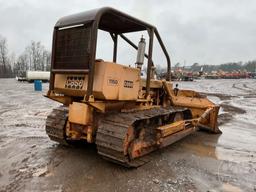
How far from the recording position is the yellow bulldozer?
451cm

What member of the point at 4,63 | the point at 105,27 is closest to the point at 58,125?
the point at 105,27

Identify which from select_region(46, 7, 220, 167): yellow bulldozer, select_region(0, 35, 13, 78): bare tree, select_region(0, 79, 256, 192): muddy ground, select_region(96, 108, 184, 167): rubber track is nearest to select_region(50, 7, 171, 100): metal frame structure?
select_region(46, 7, 220, 167): yellow bulldozer

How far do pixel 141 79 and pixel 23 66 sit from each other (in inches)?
3865

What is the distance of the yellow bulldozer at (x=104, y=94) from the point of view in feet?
14.8

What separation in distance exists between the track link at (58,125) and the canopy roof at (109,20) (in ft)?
6.07

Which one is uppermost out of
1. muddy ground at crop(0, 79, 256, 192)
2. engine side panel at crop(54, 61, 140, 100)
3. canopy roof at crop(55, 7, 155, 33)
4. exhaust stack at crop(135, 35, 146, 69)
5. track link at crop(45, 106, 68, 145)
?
canopy roof at crop(55, 7, 155, 33)

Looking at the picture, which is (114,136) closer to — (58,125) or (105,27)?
(58,125)

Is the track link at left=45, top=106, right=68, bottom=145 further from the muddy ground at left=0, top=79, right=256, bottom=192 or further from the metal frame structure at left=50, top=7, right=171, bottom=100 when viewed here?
the metal frame structure at left=50, top=7, right=171, bottom=100

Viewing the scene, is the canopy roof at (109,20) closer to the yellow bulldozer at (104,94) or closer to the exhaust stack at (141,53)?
the yellow bulldozer at (104,94)

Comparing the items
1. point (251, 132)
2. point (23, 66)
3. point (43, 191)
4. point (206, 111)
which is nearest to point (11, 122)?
point (43, 191)

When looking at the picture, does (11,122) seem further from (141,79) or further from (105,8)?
(105,8)

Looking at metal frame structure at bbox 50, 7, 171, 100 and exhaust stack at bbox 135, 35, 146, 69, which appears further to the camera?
exhaust stack at bbox 135, 35, 146, 69

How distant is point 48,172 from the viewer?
15.3ft

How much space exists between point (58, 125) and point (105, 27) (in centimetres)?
240
